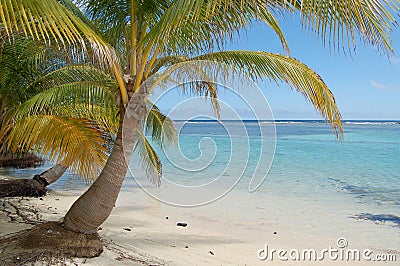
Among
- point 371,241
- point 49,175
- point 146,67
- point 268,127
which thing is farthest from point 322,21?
point 49,175

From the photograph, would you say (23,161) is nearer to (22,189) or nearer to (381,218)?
(22,189)

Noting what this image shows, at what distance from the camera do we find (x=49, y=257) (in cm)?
387

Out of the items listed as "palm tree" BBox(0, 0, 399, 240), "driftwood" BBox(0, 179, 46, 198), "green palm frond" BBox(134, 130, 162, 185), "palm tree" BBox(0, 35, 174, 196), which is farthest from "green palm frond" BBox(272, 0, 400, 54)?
"driftwood" BBox(0, 179, 46, 198)

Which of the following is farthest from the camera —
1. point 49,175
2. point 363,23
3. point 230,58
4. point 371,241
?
point 49,175

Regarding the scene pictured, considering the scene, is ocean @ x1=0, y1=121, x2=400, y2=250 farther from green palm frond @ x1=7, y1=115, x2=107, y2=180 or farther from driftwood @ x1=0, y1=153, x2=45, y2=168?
→ green palm frond @ x1=7, y1=115, x2=107, y2=180

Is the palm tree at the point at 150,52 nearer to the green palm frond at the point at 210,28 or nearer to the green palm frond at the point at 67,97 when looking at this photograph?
the green palm frond at the point at 210,28

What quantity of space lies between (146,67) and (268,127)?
155 centimetres

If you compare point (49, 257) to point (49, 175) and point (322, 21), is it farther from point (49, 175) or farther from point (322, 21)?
point (49, 175)

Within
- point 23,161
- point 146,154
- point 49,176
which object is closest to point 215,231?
point 146,154

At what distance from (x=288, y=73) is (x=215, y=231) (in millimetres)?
3663

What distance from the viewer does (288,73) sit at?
393 centimetres

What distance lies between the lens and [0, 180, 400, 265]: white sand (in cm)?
487

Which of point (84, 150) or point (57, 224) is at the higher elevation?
point (84, 150)

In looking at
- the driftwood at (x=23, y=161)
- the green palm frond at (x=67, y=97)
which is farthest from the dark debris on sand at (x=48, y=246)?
the driftwood at (x=23, y=161)
